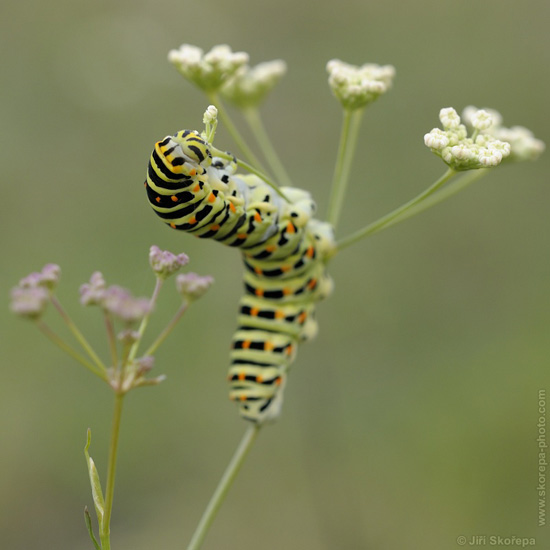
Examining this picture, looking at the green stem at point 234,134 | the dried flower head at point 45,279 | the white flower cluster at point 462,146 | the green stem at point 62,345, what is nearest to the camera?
the green stem at point 62,345

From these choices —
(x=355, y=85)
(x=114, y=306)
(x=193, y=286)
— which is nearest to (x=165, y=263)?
(x=193, y=286)

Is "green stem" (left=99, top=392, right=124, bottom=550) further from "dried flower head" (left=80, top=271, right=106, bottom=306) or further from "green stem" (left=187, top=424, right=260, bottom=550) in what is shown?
"green stem" (left=187, top=424, right=260, bottom=550)

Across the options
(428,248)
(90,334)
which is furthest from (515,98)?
(90,334)

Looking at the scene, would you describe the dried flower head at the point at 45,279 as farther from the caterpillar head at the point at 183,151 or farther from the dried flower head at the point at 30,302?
the caterpillar head at the point at 183,151

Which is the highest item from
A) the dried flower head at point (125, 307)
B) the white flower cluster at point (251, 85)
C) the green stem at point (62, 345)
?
the white flower cluster at point (251, 85)

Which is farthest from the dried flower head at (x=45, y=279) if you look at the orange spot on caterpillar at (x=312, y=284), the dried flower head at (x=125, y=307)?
the orange spot on caterpillar at (x=312, y=284)
